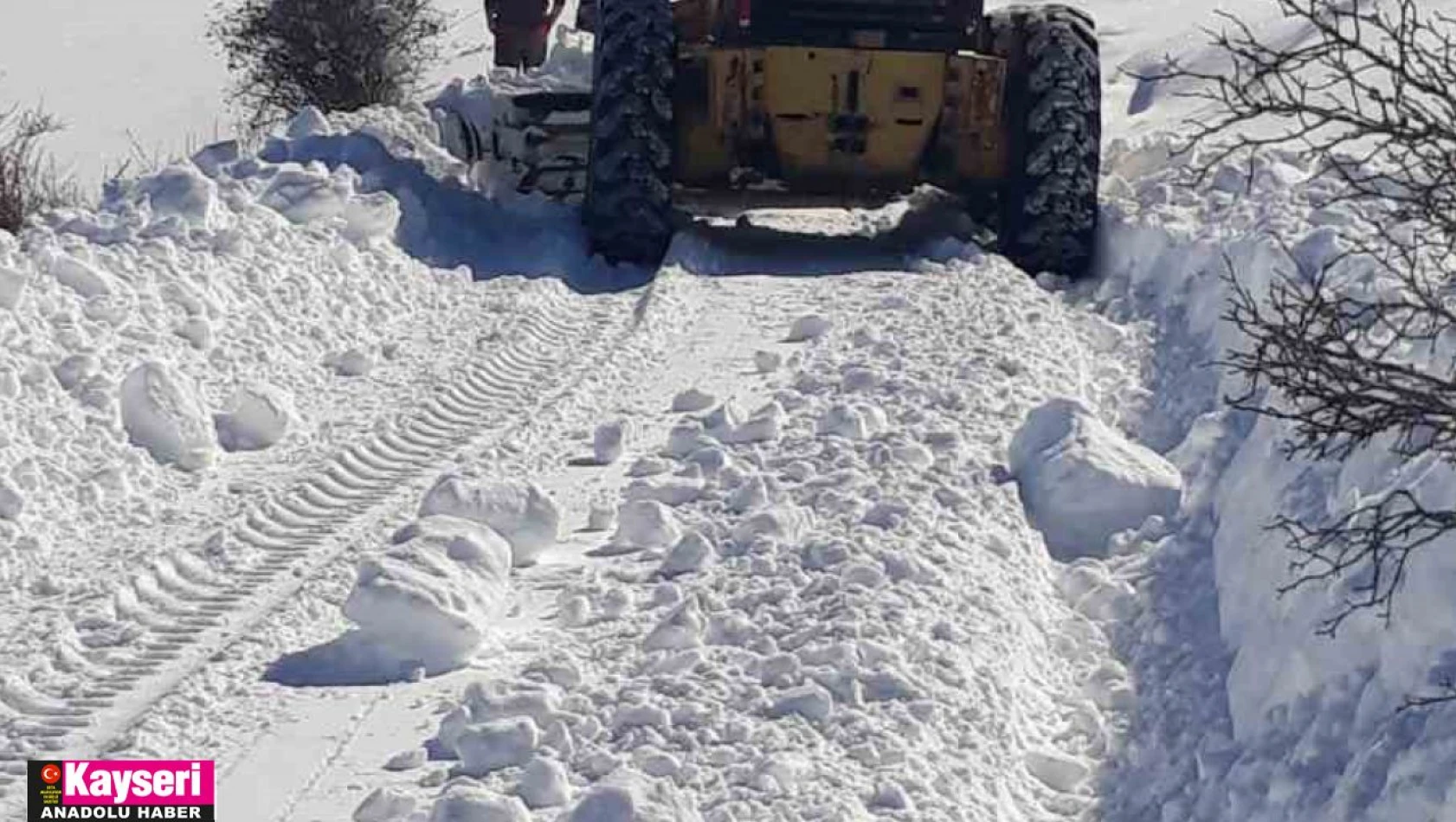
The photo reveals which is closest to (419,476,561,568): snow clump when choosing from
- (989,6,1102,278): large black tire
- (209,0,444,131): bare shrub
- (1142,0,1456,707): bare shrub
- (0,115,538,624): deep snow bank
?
(0,115,538,624): deep snow bank

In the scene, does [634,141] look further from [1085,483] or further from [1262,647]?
[1262,647]

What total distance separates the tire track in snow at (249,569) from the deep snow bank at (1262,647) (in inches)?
97.3

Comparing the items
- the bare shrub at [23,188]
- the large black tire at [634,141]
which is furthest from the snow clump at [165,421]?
the large black tire at [634,141]

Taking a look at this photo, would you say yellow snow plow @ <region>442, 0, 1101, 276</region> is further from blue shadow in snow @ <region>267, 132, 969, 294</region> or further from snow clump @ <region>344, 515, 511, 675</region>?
snow clump @ <region>344, 515, 511, 675</region>

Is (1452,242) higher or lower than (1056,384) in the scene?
higher

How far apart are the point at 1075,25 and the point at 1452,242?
904 centimetres

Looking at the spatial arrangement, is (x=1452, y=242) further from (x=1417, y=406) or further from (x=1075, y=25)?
(x=1075, y=25)

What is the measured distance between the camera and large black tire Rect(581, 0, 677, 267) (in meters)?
14.2

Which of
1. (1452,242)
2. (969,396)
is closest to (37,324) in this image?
(969,396)

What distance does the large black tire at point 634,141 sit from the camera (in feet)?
46.5

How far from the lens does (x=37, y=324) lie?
33.0ft

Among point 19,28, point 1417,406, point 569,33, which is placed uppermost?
point 1417,406

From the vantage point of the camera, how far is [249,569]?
322 inches

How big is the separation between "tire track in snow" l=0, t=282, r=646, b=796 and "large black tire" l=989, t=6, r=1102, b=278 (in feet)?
10.5
